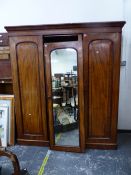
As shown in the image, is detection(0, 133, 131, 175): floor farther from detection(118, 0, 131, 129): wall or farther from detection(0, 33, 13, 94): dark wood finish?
detection(0, 33, 13, 94): dark wood finish

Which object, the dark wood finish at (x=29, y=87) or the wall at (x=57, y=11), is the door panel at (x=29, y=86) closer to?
the dark wood finish at (x=29, y=87)

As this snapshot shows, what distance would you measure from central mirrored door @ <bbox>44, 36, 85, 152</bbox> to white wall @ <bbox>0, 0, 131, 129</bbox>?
71 centimetres

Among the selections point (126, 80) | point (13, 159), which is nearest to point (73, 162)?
point (13, 159)

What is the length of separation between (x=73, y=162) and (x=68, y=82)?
1102 mm

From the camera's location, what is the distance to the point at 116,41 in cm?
235

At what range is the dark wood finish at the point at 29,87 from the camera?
256 centimetres

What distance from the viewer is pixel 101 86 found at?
2.52 meters

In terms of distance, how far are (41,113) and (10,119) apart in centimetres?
54

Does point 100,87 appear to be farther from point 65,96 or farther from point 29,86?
point 29,86

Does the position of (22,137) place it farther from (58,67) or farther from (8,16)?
(8,16)

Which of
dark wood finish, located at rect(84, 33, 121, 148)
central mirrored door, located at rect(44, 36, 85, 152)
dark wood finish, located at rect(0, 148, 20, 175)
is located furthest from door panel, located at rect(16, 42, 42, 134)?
dark wood finish, located at rect(0, 148, 20, 175)

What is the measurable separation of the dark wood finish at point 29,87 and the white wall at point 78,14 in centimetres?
72

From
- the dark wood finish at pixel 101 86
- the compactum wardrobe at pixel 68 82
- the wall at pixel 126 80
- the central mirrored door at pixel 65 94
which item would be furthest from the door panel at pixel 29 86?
the wall at pixel 126 80

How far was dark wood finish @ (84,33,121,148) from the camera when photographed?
2390mm
